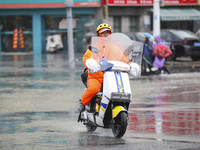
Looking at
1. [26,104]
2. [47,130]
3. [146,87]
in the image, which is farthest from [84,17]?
[47,130]

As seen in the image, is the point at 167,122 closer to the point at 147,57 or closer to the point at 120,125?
the point at 120,125

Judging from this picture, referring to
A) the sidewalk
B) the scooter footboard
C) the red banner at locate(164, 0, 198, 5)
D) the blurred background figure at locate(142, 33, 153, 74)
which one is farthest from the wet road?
the red banner at locate(164, 0, 198, 5)

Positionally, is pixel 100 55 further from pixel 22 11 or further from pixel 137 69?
pixel 22 11

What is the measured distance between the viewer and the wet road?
6664 millimetres

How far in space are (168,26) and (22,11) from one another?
36.6 ft

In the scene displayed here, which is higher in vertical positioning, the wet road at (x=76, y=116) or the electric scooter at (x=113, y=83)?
the electric scooter at (x=113, y=83)

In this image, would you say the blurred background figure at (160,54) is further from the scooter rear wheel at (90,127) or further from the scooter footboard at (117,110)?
the scooter footboard at (117,110)

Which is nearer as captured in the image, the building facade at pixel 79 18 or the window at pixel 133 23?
the building facade at pixel 79 18

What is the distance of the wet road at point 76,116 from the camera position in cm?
666

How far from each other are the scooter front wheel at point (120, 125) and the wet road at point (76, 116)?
94mm

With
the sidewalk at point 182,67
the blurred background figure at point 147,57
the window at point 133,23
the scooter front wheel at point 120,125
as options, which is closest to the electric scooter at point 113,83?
the scooter front wheel at point 120,125

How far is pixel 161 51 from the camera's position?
1839 centimetres

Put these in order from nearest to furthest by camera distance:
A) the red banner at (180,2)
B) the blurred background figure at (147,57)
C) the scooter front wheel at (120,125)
Result: the scooter front wheel at (120,125)
the blurred background figure at (147,57)
the red banner at (180,2)

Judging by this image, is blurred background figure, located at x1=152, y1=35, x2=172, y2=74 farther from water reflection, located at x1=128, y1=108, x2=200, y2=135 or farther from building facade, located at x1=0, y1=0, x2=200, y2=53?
building facade, located at x1=0, y1=0, x2=200, y2=53
